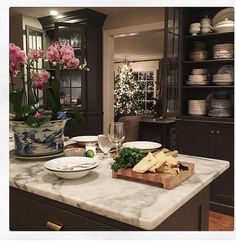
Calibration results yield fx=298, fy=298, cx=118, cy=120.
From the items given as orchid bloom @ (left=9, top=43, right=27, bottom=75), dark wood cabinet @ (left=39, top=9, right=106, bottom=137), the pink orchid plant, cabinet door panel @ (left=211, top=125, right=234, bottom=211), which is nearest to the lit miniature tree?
dark wood cabinet @ (left=39, top=9, right=106, bottom=137)

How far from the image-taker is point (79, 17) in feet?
12.5

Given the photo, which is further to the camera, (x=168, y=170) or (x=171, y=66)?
(x=171, y=66)

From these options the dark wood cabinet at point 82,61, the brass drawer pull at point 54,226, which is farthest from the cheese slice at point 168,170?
the dark wood cabinet at point 82,61

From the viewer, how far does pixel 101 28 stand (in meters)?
4.01

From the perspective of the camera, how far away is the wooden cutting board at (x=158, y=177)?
0.95m

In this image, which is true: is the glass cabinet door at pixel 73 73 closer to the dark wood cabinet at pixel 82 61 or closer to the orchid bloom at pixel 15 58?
the dark wood cabinet at pixel 82 61

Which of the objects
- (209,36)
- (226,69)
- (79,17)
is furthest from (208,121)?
(79,17)

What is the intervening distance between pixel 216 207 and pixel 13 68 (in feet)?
6.73

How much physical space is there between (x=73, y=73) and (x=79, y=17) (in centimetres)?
72

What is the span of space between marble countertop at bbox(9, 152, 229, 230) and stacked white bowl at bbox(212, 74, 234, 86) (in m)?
1.53

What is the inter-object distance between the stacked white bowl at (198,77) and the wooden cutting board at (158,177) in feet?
5.72

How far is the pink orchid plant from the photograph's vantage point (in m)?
1.23

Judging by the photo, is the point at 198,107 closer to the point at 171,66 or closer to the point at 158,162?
the point at 171,66

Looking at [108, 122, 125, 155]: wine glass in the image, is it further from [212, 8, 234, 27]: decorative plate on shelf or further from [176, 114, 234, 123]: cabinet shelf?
[212, 8, 234, 27]: decorative plate on shelf
